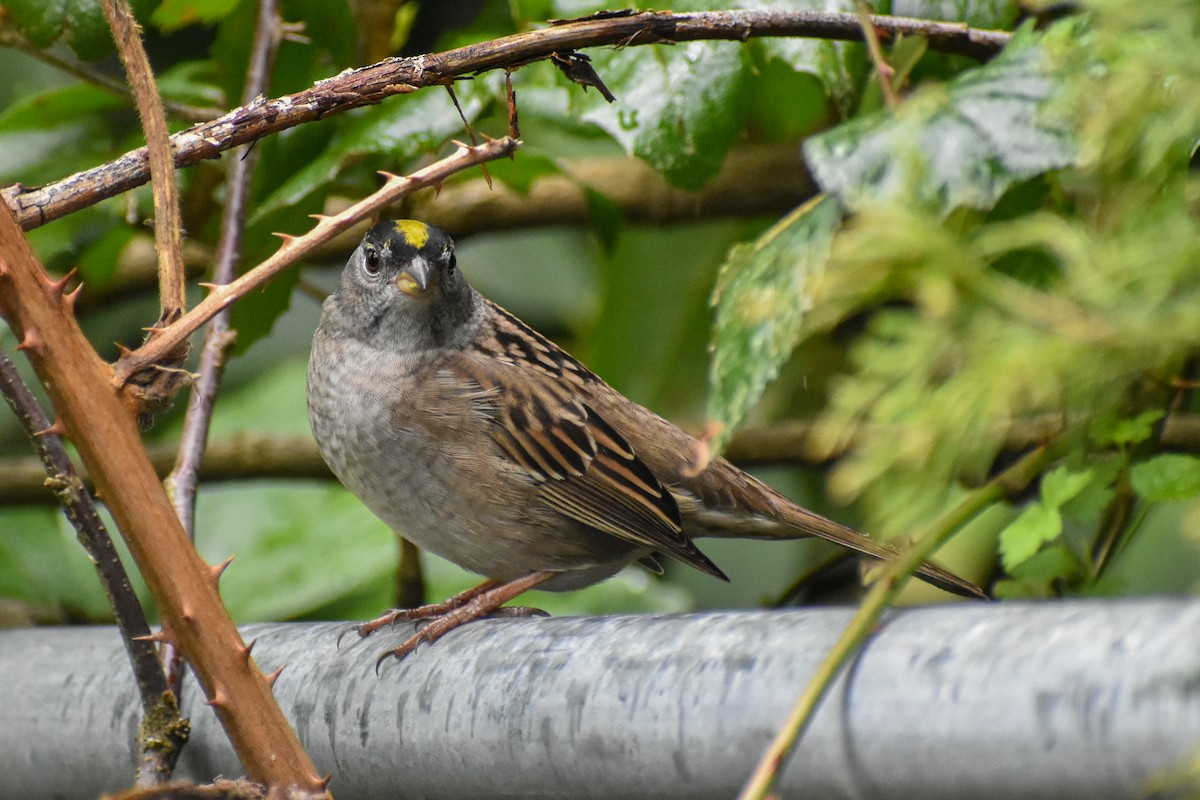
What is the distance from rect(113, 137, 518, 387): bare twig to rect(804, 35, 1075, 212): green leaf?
379 mm

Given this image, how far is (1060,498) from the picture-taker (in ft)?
4.77

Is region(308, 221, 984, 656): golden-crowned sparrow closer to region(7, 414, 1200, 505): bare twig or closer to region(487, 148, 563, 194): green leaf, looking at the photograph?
region(487, 148, 563, 194): green leaf

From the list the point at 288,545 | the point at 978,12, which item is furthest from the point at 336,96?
the point at 288,545

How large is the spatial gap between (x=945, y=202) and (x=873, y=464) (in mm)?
333

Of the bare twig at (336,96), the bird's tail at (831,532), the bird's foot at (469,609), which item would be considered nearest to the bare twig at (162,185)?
the bare twig at (336,96)

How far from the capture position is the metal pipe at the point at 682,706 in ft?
2.66

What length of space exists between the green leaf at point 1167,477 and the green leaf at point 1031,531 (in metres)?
0.12

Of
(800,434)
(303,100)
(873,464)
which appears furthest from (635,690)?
(800,434)

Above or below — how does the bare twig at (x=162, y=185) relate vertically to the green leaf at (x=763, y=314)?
above

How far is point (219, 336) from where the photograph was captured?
2020mm

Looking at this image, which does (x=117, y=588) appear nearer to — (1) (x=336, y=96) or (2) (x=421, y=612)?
(1) (x=336, y=96)

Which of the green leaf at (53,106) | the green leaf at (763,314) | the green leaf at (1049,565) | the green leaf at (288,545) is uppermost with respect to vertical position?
the green leaf at (53,106)

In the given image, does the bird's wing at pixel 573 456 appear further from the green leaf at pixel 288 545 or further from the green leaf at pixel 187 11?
the green leaf at pixel 187 11

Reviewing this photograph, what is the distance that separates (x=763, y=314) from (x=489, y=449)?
61.0 inches
